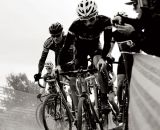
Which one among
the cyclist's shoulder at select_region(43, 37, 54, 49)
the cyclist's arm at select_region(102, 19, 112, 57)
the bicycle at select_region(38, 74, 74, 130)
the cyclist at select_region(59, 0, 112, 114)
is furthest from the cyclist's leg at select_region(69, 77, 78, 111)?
the cyclist's shoulder at select_region(43, 37, 54, 49)

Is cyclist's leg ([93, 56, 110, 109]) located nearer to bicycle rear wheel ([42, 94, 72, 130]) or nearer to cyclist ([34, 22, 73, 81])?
bicycle rear wheel ([42, 94, 72, 130])

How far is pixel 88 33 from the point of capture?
7.25 m

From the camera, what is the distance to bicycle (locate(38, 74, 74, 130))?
27.6ft

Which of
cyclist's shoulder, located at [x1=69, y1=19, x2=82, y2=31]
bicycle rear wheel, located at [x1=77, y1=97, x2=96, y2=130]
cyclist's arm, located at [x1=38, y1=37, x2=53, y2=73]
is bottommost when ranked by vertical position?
bicycle rear wheel, located at [x1=77, y1=97, x2=96, y2=130]

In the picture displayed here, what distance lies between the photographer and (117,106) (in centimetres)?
763

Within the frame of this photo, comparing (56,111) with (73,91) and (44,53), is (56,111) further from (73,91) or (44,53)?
(44,53)

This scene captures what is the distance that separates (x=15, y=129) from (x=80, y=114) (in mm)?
12184

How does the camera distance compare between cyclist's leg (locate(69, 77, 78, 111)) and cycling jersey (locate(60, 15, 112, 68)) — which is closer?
cycling jersey (locate(60, 15, 112, 68))

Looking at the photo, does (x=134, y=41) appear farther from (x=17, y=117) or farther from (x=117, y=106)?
(x=17, y=117)

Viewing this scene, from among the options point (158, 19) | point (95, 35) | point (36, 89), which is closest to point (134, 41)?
point (158, 19)

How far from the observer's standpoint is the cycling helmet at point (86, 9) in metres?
7.11

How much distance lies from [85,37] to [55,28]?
5.67ft

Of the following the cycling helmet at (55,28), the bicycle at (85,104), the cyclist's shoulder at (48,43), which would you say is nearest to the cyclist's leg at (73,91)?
the bicycle at (85,104)

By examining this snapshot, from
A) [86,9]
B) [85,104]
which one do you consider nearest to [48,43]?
[86,9]
